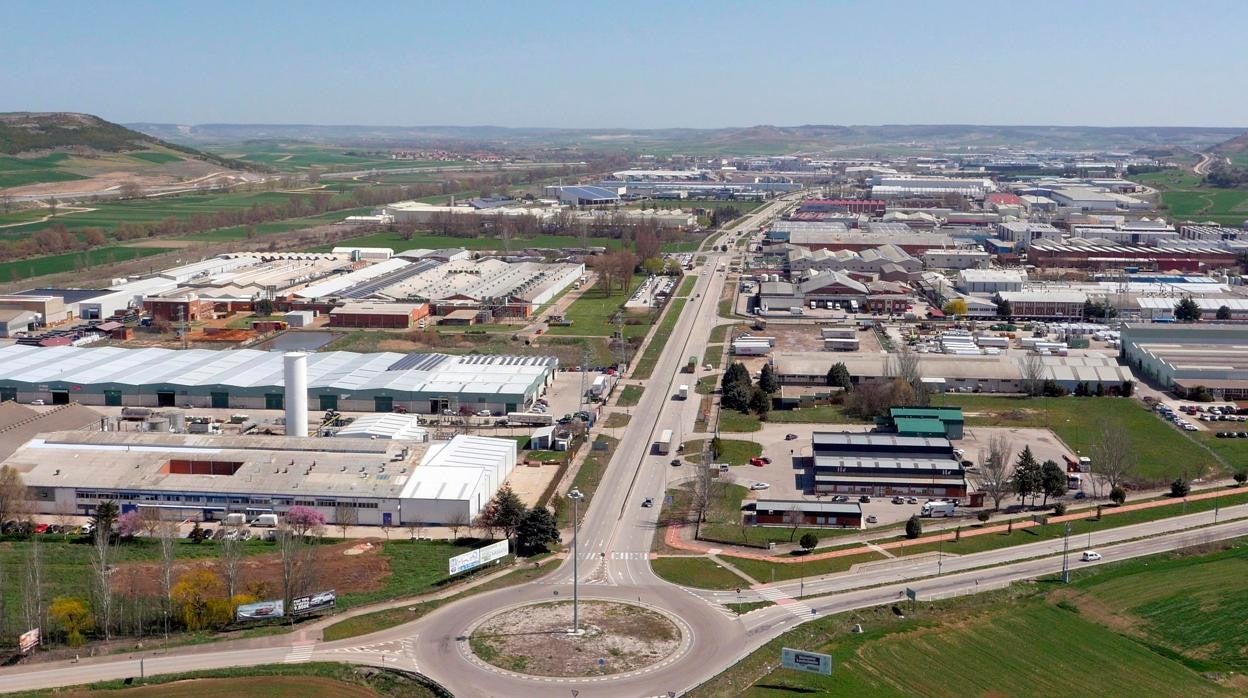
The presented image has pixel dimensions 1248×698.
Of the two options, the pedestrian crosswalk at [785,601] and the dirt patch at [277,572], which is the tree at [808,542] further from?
the dirt patch at [277,572]

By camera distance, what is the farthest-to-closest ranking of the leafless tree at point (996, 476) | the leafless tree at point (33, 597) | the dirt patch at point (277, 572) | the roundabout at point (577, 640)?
the leafless tree at point (996, 476), the dirt patch at point (277, 572), the leafless tree at point (33, 597), the roundabout at point (577, 640)

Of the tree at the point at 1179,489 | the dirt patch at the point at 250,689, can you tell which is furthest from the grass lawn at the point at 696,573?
the tree at the point at 1179,489

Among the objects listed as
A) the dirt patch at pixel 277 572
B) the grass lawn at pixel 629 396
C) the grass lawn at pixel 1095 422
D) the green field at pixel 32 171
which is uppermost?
the green field at pixel 32 171

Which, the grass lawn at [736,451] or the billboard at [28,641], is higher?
the grass lawn at [736,451]

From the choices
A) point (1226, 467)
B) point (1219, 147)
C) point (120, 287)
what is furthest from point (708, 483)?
point (1219, 147)

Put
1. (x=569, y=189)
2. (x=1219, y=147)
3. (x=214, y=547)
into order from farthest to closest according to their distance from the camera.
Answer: (x=1219, y=147), (x=569, y=189), (x=214, y=547)

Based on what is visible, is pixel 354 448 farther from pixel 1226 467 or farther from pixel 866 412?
pixel 1226 467

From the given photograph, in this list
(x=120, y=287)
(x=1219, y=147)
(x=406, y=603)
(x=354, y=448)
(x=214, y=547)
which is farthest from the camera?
(x=1219, y=147)
